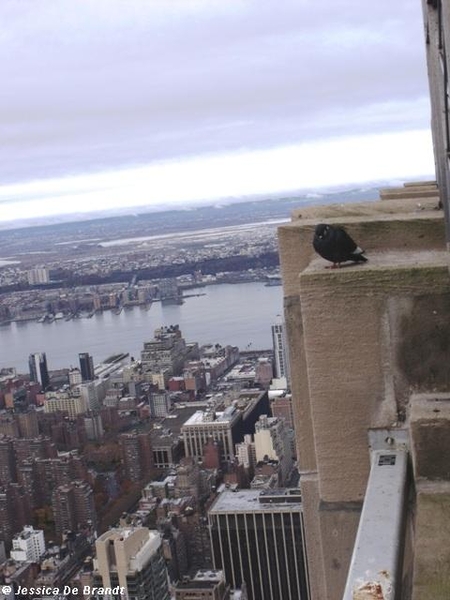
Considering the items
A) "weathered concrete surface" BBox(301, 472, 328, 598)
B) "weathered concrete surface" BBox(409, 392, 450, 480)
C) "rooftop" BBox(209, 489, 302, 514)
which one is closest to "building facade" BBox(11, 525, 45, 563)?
"rooftop" BBox(209, 489, 302, 514)

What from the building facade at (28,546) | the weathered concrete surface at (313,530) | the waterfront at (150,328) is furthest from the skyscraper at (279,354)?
the weathered concrete surface at (313,530)

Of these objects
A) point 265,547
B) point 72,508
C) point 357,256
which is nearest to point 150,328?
point 72,508

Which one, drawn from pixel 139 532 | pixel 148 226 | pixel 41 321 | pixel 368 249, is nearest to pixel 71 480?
pixel 139 532

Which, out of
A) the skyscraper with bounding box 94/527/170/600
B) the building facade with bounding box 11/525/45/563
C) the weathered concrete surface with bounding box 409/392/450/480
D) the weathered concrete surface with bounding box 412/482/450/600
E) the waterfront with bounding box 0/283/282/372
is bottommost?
the waterfront with bounding box 0/283/282/372

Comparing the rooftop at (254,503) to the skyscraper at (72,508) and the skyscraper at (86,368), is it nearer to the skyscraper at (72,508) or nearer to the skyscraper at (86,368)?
the skyscraper at (72,508)

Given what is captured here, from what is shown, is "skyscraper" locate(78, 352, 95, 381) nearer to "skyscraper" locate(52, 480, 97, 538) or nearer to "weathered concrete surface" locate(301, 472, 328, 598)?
"skyscraper" locate(52, 480, 97, 538)

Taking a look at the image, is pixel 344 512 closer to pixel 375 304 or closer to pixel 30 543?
pixel 375 304
